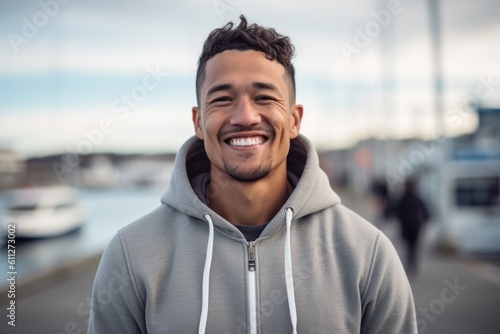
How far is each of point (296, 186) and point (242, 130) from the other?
41 centimetres

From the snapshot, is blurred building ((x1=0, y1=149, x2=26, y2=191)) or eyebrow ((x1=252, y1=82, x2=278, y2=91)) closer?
eyebrow ((x1=252, y1=82, x2=278, y2=91))

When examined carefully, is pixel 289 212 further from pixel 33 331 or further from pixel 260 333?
pixel 33 331

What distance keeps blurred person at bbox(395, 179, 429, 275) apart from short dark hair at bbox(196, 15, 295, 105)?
332 inches

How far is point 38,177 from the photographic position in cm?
2788

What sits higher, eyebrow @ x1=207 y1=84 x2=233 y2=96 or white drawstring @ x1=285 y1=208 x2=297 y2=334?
eyebrow @ x1=207 y1=84 x2=233 y2=96

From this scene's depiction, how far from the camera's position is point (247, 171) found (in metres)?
2.31

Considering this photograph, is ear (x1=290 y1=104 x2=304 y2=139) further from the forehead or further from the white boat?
the white boat

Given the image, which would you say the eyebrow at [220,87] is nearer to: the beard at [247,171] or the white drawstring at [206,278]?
the beard at [247,171]

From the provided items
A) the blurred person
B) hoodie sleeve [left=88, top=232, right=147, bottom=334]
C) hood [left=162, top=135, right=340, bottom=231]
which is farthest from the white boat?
hoodie sleeve [left=88, top=232, right=147, bottom=334]

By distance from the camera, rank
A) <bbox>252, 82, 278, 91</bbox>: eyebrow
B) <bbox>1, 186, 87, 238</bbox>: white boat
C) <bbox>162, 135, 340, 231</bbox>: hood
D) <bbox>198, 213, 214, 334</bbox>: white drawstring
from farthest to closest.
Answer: <bbox>1, 186, 87, 238</bbox>: white boat
<bbox>162, 135, 340, 231</bbox>: hood
<bbox>252, 82, 278, 91</bbox>: eyebrow
<bbox>198, 213, 214, 334</bbox>: white drawstring

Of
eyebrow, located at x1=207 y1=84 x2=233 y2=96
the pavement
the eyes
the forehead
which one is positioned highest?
the forehead

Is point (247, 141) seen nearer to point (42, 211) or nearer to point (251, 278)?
point (251, 278)

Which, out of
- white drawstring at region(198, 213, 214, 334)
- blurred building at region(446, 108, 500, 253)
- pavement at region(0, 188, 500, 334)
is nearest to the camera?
white drawstring at region(198, 213, 214, 334)

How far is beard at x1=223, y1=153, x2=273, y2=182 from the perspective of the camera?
7.59ft
